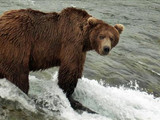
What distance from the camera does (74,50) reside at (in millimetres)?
5043

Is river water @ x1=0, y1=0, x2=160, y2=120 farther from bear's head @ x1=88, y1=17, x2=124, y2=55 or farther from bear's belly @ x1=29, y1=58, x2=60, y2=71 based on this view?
bear's head @ x1=88, y1=17, x2=124, y2=55

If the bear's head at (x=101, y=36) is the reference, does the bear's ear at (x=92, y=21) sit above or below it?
above

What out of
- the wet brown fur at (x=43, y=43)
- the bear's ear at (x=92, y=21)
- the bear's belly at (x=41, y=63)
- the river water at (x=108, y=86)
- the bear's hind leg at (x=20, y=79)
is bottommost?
the river water at (x=108, y=86)

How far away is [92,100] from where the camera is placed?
Answer: 5.93 m

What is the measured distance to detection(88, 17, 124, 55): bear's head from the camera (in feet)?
16.1

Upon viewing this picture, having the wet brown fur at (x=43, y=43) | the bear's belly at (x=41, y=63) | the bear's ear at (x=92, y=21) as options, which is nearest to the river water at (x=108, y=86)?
the wet brown fur at (x=43, y=43)

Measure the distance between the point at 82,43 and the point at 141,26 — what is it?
7.35 m

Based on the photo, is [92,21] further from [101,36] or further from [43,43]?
[43,43]

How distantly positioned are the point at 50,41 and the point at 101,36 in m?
0.80

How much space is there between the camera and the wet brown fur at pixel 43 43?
4.74m

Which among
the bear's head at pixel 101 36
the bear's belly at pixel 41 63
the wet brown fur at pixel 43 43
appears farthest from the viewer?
the bear's belly at pixel 41 63

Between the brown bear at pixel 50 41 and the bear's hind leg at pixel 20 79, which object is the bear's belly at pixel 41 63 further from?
the bear's hind leg at pixel 20 79

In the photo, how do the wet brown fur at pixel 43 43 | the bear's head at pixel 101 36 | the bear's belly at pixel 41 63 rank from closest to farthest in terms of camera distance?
the wet brown fur at pixel 43 43 < the bear's head at pixel 101 36 < the bear's belly at pixel 41 63

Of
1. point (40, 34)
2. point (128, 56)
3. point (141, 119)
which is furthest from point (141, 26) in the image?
point (40, 34)
